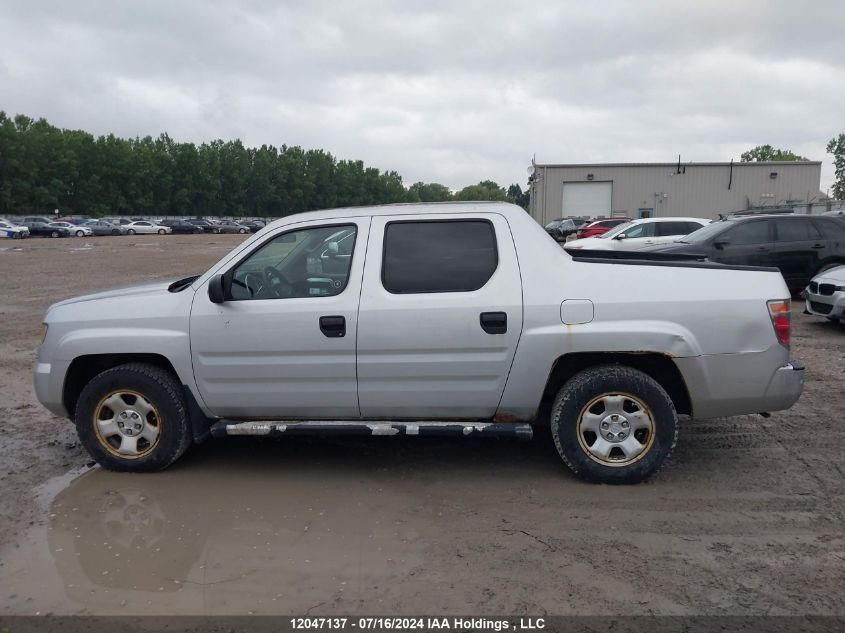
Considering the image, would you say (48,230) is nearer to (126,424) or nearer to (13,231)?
(13,231)

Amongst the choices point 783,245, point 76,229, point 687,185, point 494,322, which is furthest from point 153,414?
point 76,229

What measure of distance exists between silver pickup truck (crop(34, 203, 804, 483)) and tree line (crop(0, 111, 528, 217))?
71333mm

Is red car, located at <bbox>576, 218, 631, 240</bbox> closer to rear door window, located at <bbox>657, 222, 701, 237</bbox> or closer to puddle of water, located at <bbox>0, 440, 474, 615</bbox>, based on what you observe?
rear door window, located at <bbox>657, 222, 701, 237</bbox>

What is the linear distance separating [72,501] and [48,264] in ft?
78.1

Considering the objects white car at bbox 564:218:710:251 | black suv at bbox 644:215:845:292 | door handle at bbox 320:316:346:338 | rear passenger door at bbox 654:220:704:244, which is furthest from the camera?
rear passenger door at bbox 654:220:704:244

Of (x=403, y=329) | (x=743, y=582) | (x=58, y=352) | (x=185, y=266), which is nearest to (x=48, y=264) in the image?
(x=185, y=266)

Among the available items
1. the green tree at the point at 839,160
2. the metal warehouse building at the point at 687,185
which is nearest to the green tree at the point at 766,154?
the green tree at the point at 839,160

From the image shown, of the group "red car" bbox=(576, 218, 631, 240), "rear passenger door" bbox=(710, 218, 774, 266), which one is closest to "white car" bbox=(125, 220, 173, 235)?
"red car" bbox=(576, 218, 631, 240)

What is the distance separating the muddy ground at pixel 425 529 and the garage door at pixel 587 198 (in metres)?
40.0

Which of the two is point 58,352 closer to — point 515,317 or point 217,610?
point 217,610

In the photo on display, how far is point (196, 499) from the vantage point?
4.61m

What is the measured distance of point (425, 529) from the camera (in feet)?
13.5

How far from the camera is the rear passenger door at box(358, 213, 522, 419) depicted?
4.53 meters

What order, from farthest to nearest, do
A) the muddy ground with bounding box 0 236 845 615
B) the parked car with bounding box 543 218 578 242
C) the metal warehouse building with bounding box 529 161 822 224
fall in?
the metal warehouse building with bounding box 529 161 822 224 → the parked car with bounding box 543 218 578 242 → the muddy ground with bounding box 0 236 845 615
